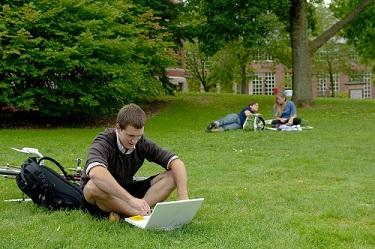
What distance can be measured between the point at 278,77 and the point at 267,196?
62995 mm

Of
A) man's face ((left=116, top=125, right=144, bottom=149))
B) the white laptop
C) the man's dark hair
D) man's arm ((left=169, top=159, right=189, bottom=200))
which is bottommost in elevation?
the white laptop

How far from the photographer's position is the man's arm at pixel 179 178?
5.72m

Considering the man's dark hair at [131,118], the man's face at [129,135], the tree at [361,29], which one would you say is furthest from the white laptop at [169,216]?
the tree at [361,29]

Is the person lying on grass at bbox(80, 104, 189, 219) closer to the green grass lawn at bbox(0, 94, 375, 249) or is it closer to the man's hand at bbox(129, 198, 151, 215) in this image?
the man's hand at bbox(129, 198, 151, 215)

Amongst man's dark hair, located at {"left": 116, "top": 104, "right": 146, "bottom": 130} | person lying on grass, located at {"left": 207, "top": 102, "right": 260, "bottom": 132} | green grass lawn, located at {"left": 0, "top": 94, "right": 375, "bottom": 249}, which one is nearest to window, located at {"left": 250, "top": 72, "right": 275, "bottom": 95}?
green grass lawn, located at {"left": 0, "top": 94, "right": 375, "bottom": 249}

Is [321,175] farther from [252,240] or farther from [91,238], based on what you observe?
[91,238]

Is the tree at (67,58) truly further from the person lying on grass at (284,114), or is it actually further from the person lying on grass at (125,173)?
the person lying on grass at (125,173)

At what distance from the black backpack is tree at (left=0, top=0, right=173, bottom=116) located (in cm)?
1073

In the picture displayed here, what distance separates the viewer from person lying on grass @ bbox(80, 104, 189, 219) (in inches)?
213

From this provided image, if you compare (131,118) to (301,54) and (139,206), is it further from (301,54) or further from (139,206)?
(301,54)

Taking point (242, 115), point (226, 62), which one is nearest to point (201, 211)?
point (242, 115)

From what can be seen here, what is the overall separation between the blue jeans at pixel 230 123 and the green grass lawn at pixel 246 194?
53cm

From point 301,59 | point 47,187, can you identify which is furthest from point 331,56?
point 47,187

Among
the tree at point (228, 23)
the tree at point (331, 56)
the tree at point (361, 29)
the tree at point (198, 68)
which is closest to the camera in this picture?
the tree at point (228, 23)
